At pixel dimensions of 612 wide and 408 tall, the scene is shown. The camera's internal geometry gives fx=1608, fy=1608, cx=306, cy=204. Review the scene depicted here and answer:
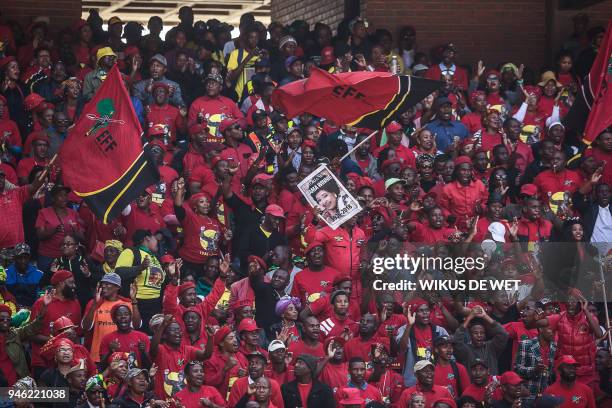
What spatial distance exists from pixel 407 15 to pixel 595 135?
199 inches

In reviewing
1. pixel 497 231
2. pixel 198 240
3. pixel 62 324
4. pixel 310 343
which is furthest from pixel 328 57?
pixel 62 324

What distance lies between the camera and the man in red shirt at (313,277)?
16.3m

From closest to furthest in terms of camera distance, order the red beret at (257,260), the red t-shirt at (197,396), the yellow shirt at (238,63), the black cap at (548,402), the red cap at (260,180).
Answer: the red t-shirt at (197,396)
the black cap at (548,402)
the red beret at (257,260)
the red cap at (260,180)
the yellow shirt at (238,63)

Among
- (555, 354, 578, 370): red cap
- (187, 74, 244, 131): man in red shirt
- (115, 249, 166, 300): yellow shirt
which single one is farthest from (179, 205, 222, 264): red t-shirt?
(555, 354, 578, 370): red cap

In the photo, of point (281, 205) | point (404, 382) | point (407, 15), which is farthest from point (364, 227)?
point (407, 15)

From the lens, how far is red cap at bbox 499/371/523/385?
1530 cm

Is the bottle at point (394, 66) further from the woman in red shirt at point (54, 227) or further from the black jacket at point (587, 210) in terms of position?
the woman in red shirt at point (54, 227)

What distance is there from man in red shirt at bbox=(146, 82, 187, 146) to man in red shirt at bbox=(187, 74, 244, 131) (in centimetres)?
13

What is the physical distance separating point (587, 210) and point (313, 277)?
359cm

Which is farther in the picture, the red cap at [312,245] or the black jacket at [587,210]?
the black jacket at [587,210]

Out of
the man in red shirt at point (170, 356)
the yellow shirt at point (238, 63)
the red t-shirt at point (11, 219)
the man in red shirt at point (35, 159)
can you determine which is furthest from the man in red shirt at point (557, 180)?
the red t-shirt at point (11, 219)

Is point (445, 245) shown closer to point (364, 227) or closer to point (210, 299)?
point (364, 227)

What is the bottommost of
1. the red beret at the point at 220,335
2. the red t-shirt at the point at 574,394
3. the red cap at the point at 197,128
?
the red t-shirt at the point at 574,394

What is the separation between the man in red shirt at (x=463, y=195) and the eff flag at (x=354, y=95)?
3.16 ft
